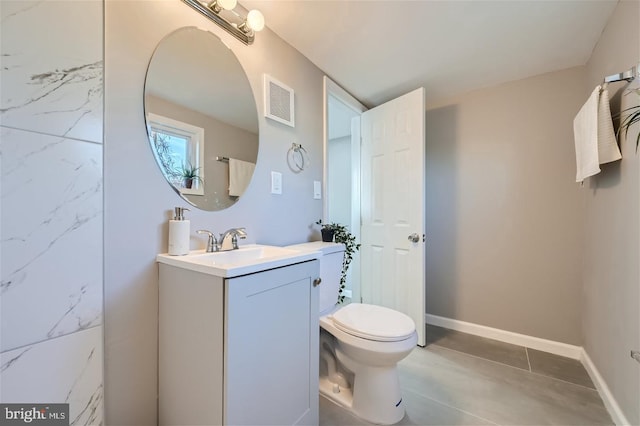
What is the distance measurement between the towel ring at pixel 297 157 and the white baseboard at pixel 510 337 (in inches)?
75.0

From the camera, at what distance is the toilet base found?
130 cm

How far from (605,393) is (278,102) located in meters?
2.45

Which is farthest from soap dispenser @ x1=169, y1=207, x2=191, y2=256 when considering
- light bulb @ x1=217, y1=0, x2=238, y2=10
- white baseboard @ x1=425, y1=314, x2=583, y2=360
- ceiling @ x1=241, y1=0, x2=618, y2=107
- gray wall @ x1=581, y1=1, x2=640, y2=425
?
white baseboard @ x1=425, y1=314, x2=583, y2=360

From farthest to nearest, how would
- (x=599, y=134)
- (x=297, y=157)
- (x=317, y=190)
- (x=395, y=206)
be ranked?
(x=395, y=206), (x=317, y=190), (x=297, y=157), (x=599, y=134)

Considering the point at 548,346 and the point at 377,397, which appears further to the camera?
the point at 548,346

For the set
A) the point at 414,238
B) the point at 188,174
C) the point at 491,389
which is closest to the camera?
the point at 188,174

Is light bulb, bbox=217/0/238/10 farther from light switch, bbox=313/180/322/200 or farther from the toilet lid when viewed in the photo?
the toilet lid

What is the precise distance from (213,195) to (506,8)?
1.79 metres

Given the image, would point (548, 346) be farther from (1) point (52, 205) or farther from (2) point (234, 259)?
(1) point (52, 205)

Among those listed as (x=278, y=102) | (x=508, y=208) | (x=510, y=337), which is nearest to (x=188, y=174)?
(x=278, y=102)

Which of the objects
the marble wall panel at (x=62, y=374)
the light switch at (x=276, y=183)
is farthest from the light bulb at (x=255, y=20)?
the marble wall panel at (x=62, y=374)

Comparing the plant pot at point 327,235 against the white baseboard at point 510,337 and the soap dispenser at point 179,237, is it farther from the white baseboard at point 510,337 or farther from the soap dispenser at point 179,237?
the white baseboard at point 510,337

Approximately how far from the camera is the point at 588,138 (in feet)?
4.81

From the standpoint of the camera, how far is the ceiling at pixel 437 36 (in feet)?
4.52
